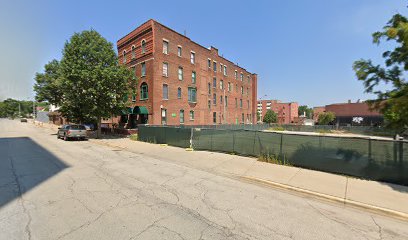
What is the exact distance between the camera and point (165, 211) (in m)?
5.07

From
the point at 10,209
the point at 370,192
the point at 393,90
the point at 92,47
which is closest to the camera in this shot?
the point at 10,209

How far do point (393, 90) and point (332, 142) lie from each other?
286cm

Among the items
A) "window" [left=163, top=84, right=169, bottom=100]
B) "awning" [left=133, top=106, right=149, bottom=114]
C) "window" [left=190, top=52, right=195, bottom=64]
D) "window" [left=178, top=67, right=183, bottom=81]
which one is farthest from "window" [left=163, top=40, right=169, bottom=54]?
"awning" [left=133, top=106, right=149, bottom=114]

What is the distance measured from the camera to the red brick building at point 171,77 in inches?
1036

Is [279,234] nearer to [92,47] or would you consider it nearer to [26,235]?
[26,235]

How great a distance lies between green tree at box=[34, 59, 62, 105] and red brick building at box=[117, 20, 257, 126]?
8.24 meters

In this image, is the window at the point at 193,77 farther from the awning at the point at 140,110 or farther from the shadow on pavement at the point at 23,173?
the shadow on pavement at the point at 23,173

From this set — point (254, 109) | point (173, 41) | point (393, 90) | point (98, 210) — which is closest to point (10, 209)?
point (98, 210)

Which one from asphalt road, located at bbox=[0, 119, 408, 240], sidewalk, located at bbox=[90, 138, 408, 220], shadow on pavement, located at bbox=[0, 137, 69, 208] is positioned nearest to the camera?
asphalt road, located at bbox=[0, 119, 408, 240]

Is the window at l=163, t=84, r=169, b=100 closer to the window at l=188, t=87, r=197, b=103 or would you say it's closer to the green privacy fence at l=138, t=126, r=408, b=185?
the window at l=188, t=87, r=197, b=103

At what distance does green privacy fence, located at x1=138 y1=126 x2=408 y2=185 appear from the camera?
295 inches

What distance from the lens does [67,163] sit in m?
10.2

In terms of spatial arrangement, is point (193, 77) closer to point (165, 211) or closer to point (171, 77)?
point (171, 77)

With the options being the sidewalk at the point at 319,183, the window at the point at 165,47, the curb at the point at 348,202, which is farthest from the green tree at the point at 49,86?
the curb at the point at 348,202
